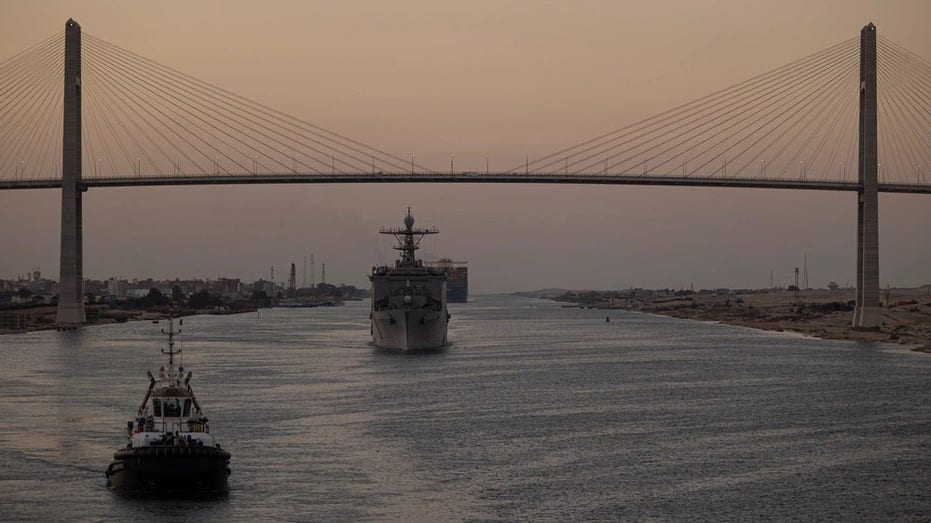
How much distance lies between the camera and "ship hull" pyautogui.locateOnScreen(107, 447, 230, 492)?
29.0m

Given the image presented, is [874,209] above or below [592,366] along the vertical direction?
above

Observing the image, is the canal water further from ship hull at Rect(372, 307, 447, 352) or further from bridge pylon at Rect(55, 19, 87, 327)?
bridge pylon at Rect(55, 19, 87, 327)

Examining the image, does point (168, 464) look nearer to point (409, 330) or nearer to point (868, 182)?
point (409, 330)

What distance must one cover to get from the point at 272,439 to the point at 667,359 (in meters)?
40.8

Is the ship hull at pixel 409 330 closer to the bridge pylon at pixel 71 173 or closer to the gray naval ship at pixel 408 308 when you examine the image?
the gray naval ship at pixel 408 308

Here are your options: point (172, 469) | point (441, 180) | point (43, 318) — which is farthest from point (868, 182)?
point (43, 318)

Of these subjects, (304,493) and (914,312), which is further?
(914,312)

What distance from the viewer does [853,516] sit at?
90.2 ft

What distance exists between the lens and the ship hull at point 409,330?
267ft

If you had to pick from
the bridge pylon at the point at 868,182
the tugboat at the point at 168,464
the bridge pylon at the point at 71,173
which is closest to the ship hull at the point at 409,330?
the bridge pylon at the point at 71,173

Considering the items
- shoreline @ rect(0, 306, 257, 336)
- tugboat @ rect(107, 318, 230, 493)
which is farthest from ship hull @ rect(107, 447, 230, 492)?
shoreline @ rect(0, 306, 257, 336)

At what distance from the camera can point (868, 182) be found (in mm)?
92875

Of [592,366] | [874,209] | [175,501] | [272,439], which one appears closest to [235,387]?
[272,439]

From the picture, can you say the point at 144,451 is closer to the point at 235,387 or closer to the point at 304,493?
the point at 304,493
